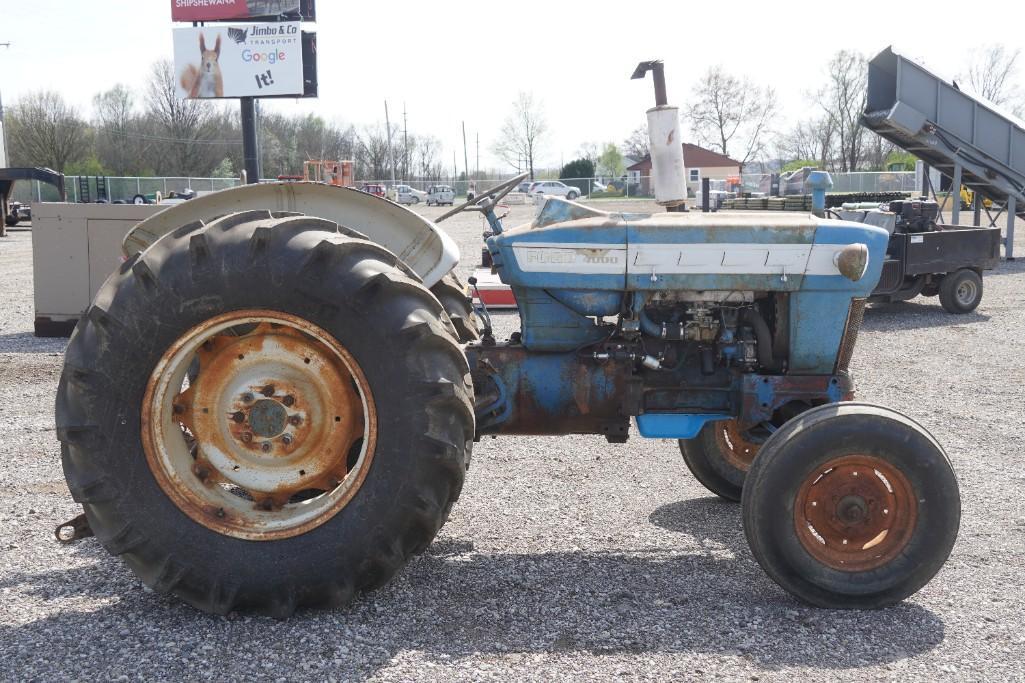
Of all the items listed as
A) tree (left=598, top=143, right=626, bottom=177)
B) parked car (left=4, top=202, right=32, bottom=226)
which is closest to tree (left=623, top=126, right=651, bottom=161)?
tree (left=598, top=143, right=626, bottom=177)

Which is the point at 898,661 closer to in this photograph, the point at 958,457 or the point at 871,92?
the point at 958,457

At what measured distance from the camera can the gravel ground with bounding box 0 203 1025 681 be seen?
10.8 feet

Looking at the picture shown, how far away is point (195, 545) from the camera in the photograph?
3572mm

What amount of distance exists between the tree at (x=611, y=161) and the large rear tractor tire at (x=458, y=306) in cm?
8718

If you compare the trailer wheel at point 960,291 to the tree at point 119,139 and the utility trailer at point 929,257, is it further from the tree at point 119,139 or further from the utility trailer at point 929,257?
the tree at point 119,139

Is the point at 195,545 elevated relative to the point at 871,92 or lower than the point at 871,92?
lower

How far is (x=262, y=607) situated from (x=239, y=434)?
0.66 metres

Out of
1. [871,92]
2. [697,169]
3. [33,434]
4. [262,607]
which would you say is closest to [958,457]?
[262,607]

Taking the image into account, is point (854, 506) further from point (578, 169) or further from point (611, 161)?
point (611, 161)

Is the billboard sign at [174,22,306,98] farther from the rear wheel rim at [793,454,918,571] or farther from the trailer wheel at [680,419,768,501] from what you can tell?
the rear wheel rim at [793,454,918,571]

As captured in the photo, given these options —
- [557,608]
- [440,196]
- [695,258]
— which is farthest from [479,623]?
[440,196]

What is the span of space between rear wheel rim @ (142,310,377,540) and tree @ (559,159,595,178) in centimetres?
6853

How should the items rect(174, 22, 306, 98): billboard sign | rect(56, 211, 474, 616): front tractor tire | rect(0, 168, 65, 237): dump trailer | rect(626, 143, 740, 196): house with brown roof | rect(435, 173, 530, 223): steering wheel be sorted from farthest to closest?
1. rect(626, 143, 740, 196): house with brown roof
2. rect(174, 22, 306, 98): billboard sign
3. rect(0, 168, 65, 237): dump trailer
4. rect(435, 173, 530, 223): steering wheel
5. rect(56, 211, 474, 616): front tractor tire

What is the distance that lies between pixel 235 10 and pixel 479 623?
27.5m
